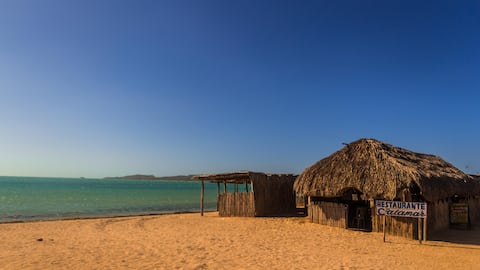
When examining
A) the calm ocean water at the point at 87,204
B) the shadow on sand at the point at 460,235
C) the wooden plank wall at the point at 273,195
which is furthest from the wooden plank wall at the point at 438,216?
the calm ocean water at the point at 87,204

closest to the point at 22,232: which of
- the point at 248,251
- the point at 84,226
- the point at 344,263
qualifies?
the point at 84,226

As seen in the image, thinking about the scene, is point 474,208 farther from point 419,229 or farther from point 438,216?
point 419,229

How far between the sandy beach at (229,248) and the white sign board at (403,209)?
34.5 inches

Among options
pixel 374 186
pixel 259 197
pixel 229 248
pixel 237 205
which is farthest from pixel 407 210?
pixel 237 205

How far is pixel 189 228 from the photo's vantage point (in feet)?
49.1

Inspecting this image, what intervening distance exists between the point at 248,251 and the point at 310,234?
3522 millimetres

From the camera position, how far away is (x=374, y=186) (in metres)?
12.7

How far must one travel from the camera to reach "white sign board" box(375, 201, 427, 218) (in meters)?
11.0

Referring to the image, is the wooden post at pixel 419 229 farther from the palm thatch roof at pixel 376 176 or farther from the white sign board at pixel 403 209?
the palm thatch roof at pixel 376 176

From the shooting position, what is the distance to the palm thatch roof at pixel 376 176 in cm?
1216

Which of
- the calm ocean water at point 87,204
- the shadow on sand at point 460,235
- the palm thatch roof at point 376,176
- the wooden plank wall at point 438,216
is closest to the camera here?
the shadow on sand at point 460,235

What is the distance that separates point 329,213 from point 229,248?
5616mm

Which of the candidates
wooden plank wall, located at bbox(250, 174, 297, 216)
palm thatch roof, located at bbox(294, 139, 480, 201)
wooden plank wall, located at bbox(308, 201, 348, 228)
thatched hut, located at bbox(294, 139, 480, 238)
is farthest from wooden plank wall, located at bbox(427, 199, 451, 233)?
wooden plank wall, located at bbox(250, 174, 297, 216)

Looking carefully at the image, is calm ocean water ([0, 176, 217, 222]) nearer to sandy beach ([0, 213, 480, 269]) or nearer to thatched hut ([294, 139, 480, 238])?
sandy beach ([0, 213, 480, 269])
